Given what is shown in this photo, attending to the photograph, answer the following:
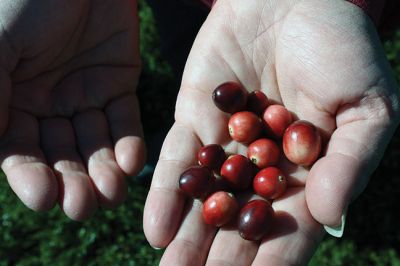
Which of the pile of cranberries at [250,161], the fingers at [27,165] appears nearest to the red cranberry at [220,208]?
the pile of cranberries at [250,161]

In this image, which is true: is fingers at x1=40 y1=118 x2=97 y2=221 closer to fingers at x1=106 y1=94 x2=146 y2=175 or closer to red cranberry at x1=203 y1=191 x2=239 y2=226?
fingers at x1=106 y1=94 x2=146 y2=175

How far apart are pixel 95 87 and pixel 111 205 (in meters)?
0.99

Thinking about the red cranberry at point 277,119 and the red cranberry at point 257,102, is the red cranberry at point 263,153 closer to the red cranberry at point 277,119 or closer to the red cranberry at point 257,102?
the red cranberry at point 277,119

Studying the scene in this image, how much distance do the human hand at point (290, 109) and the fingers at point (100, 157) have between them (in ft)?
1.07

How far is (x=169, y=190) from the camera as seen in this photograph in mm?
3074

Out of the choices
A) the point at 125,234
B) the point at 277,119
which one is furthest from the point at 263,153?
the point at 125,234

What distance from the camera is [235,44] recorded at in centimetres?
375

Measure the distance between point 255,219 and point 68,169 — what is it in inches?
50.1

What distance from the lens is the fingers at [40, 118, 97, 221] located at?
3.23m

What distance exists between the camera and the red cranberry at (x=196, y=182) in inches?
119

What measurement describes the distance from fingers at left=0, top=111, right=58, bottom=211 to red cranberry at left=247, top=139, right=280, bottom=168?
1.19 m

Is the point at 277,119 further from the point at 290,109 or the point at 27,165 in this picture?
the point at 27,165

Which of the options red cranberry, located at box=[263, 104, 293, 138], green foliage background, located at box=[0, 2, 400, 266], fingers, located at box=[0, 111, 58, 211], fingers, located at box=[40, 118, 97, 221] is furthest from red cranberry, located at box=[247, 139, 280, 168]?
green foliage background, located at box=[0, 2, 400, 266]

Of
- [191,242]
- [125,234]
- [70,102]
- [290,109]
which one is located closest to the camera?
[191,242]
